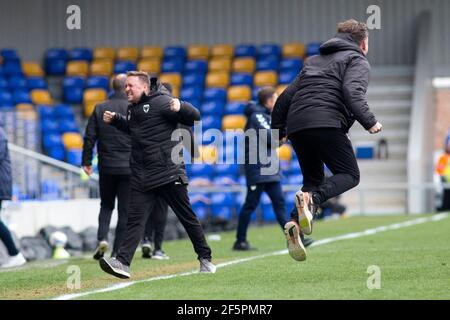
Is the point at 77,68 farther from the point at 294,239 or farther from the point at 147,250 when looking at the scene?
the point at 294,239

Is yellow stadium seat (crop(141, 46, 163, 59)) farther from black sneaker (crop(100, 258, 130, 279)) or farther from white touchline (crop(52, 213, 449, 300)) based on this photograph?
black sneaker (crop(100, 258, 130, 279))

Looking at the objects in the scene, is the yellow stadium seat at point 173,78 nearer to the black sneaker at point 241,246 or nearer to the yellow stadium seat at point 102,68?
the yellow stadium seat at point 102,68

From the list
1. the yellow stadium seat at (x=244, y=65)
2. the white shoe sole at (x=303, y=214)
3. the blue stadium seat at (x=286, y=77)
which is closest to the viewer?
the white shoe sole at (x=303, y=214)

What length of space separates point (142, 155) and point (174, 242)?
7692 millimetres

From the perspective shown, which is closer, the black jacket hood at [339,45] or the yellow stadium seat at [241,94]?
the black jacket hood at [339,45]

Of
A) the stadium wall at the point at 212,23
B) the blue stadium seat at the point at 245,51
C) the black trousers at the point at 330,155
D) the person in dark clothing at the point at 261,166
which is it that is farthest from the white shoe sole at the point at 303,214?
the stadium wall at the point at 212,23

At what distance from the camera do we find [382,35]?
3056 cm

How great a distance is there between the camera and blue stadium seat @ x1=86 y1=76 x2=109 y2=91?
2934cm

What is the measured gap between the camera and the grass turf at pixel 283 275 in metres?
8.65

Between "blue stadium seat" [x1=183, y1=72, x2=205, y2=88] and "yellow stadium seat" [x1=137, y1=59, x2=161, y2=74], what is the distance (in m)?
0.90

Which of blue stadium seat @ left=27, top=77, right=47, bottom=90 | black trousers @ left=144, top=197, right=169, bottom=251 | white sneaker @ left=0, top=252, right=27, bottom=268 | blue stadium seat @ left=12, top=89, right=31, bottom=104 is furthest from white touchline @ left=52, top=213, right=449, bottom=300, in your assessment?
blue stadium seat @ left=27, top=77, right=47, bottom=90

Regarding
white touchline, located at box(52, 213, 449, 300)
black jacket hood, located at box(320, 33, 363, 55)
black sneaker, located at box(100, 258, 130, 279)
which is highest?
black jacket hood, located at box(320, 33, 363, 55)

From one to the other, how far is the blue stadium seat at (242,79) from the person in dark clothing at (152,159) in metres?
18.5
